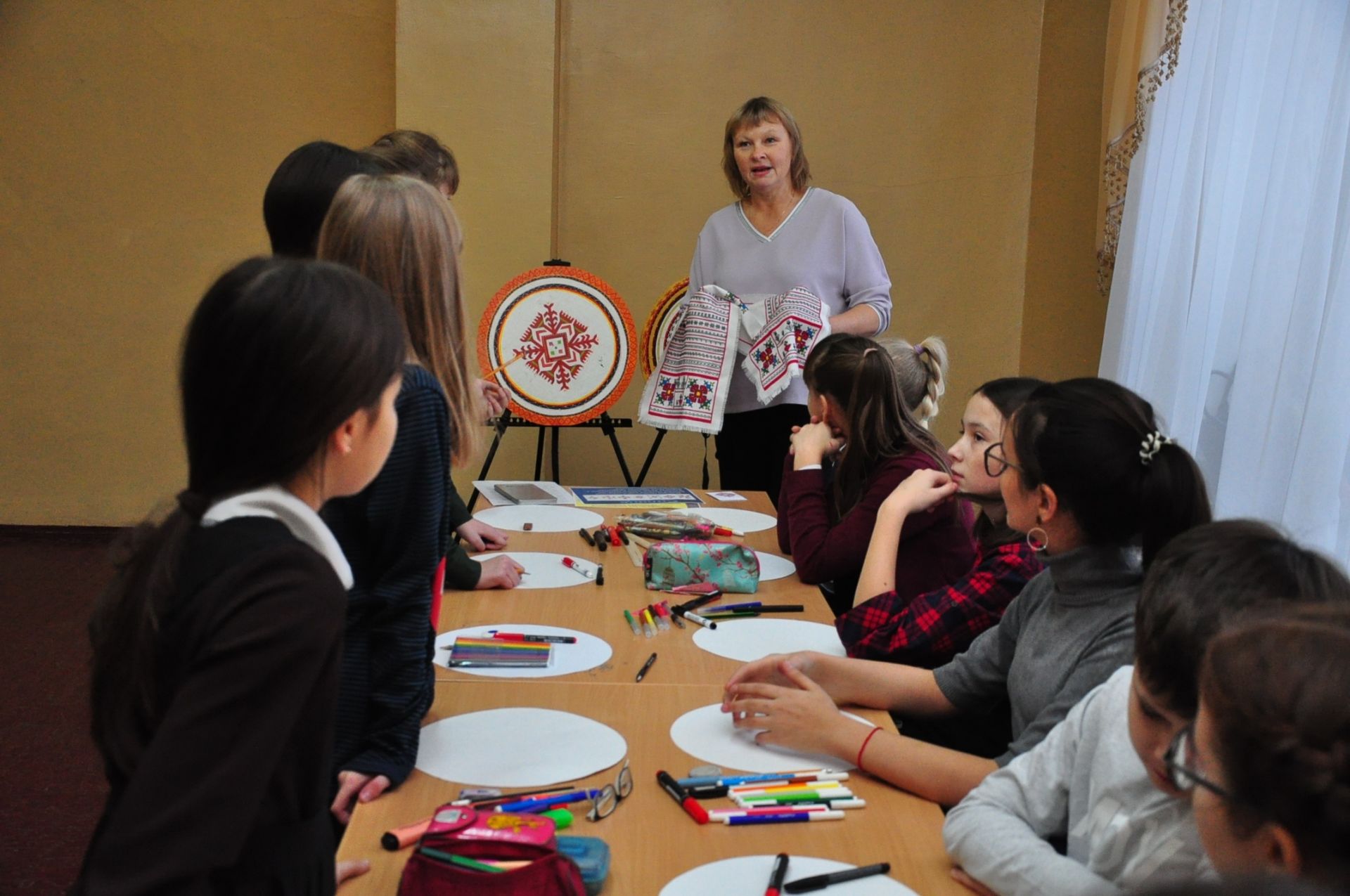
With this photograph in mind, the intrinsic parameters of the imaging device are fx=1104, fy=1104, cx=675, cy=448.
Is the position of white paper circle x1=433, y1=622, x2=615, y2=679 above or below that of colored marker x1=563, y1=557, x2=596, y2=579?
above

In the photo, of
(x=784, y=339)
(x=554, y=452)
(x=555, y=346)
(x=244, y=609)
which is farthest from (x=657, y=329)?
(x=244, y=609)

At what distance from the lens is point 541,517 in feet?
8.71

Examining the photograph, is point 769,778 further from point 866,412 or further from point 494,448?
point 494,448

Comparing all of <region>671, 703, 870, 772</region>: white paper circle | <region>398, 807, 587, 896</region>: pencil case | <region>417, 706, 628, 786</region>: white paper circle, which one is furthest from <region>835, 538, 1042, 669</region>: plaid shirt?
<region>398, 807, 587, 896</region>: pencil case

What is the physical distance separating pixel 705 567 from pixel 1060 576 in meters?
0.78

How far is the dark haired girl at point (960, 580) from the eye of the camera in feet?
5.74

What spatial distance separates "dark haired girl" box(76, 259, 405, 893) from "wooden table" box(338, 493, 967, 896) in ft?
0.63

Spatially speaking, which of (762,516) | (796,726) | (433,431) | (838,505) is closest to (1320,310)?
(838,505)

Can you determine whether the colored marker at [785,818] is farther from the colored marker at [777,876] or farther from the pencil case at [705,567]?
the pencil case at [705,567]

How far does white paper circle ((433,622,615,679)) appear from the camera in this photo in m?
1.56

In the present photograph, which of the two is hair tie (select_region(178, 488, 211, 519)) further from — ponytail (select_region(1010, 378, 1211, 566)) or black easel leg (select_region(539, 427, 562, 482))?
black easel leg (select_region(539, 427, 562, 482))

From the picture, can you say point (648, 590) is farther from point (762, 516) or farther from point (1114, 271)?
point (1114, 271)

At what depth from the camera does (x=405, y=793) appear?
1.17 m

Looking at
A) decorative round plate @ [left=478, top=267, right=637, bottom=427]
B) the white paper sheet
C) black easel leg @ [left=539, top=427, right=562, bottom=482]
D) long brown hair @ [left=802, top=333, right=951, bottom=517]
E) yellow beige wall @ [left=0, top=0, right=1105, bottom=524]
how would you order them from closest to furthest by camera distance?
long brown hair @ [left=802, top=333, right=951, bottom=517], the white paper sheet, decorative round plate @ [left=478, top=267, right=637, bottom=427], black easel leg @ [left=539, top=427, right=562, bottom=482], yellow beige wall @ [left=0, top=0, right=1105, bottom=524]
